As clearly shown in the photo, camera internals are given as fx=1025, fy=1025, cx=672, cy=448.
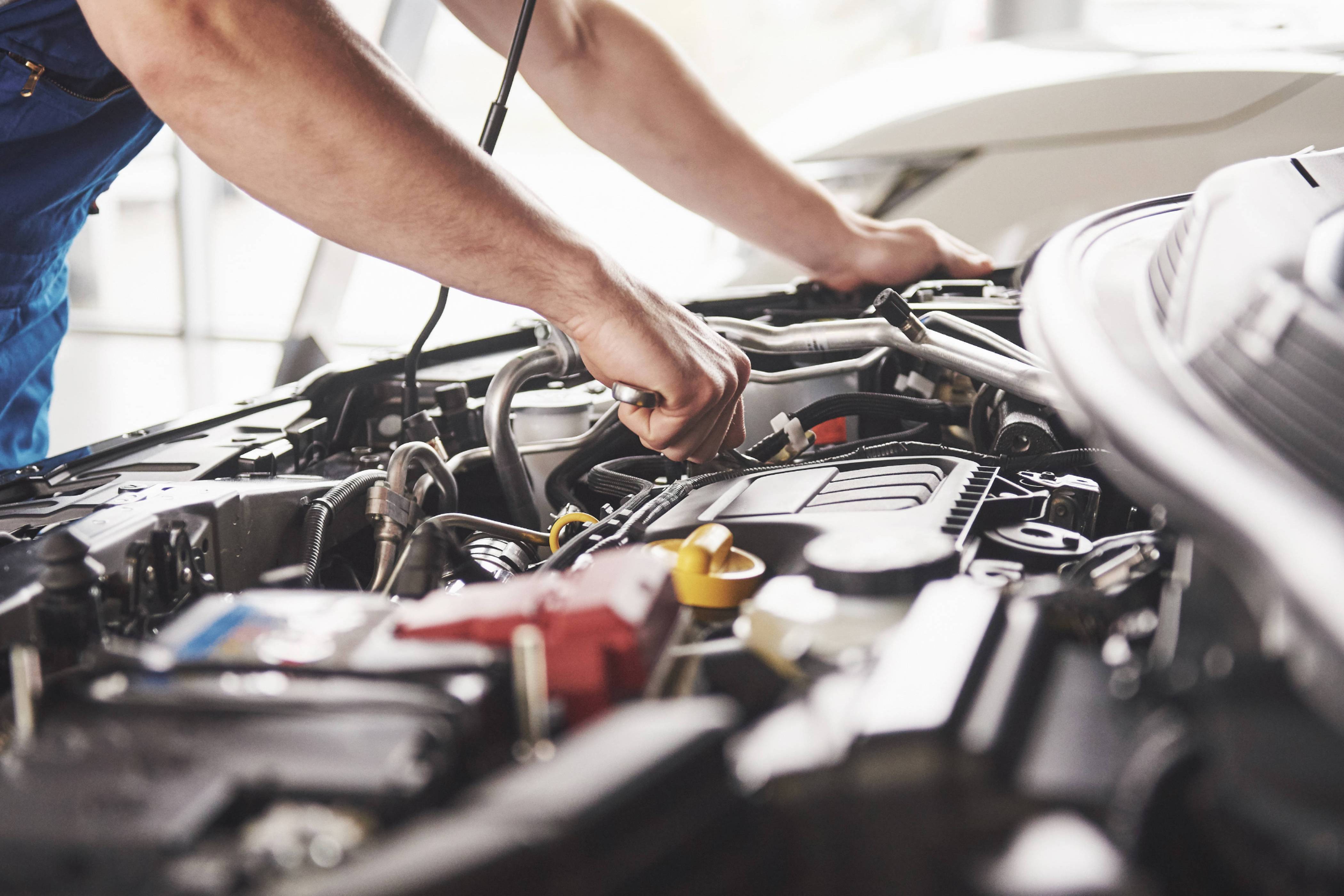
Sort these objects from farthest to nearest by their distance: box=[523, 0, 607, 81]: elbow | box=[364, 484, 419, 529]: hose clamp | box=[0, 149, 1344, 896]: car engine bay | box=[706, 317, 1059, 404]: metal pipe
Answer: box=[523, 0, 607, 81]: elbow → box=[706, 317, 1059, 404]: metal pipe → box=[364, 484, 419, 529]: hose clamp → box=[0, 149, 1344, 896]: car engine bay

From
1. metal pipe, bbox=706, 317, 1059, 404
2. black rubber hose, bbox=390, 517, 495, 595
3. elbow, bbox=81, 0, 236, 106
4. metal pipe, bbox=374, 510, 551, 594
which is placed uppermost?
elbow, bbox=81, 0, 236, 106

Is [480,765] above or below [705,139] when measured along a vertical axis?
below

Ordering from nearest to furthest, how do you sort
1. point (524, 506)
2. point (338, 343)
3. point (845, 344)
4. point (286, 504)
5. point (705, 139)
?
point (286, 504), point (524, 506), point (845, 344), point (705, 139), point (338, 343)

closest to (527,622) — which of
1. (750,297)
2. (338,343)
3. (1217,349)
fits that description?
(1217,349)

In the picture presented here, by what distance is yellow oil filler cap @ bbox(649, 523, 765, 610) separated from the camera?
0.62 m

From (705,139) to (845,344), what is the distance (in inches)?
21.9

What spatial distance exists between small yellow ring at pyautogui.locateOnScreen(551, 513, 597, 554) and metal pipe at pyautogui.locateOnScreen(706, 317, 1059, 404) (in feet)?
1.13

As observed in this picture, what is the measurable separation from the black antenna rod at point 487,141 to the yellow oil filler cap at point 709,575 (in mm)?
649

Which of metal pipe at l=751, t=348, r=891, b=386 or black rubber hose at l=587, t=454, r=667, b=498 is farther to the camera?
metal pipe at l=751, t=348, r=891, b=386

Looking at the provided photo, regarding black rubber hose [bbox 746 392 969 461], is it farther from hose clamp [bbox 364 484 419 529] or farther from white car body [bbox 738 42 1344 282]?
white car body [bbox 738 42 1344 282]

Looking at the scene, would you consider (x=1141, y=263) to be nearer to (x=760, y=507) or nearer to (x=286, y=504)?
(x=760, y=507)

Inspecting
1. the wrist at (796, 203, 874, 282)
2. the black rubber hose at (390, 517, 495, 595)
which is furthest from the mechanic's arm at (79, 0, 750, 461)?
the wrist at (796, 203, 874, 282)

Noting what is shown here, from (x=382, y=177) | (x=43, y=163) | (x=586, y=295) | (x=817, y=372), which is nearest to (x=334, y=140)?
(x=382, y=177)

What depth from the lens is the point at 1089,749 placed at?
1.38 feet
